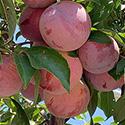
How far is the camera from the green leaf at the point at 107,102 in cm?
137

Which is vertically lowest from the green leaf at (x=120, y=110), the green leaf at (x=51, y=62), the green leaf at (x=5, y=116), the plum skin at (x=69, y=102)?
the green leaf at (x=5, y=116)

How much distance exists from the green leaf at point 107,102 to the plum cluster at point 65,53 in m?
0.21

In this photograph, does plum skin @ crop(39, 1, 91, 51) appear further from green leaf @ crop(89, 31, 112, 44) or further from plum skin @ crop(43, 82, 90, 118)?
plum skin @ crop(43, 82, 90, 118)

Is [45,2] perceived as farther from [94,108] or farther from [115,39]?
[94,108]

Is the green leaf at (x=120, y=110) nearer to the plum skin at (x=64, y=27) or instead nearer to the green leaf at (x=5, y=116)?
the plum skin at (x=64, y=27)

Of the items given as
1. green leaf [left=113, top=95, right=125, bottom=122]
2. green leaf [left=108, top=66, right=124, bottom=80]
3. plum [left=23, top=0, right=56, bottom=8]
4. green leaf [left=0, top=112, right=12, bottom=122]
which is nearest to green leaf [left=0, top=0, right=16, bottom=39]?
plum [left=23, top=0, right=56, bottom=8]

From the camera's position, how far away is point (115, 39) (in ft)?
3.63

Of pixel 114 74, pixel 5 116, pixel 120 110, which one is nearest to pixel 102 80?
pixel 114 74

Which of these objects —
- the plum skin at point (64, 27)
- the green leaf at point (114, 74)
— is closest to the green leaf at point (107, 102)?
the green leaf at point (114, 74)

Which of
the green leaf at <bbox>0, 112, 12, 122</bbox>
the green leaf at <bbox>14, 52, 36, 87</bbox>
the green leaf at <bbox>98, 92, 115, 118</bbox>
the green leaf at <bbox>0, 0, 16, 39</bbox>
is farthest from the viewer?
the green leaf at <bbox>0, 112, 12, 122</bbox>

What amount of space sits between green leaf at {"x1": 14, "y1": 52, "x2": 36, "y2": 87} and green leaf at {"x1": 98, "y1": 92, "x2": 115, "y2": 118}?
48 cm

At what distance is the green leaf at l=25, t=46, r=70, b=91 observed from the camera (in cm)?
92

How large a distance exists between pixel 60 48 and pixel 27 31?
0.46ft

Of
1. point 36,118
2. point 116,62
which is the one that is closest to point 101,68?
point 116,62
